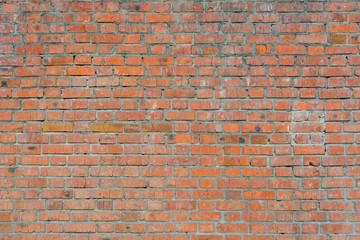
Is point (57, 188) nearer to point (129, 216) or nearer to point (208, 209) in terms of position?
point (129, 216)

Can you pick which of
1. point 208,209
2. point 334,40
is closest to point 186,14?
point 334,40

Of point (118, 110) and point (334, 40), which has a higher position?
point (334, 40)

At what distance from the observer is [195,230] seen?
2352 mm

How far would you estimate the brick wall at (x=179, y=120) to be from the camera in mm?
2357

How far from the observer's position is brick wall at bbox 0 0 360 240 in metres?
2.36

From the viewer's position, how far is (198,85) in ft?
7.88

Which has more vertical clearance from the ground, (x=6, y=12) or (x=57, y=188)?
(x=6, y=12)

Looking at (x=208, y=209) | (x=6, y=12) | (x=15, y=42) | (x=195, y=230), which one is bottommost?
(x=195, y=230)

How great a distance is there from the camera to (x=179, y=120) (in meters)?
2.39

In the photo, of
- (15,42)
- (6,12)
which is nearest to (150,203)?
(15,42)

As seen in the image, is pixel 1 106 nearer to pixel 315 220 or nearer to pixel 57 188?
pixel 57 188

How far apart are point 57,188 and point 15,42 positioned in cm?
117

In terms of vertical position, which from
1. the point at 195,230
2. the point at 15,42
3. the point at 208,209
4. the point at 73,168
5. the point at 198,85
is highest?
the point at 15,42

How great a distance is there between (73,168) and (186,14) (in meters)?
1.46
